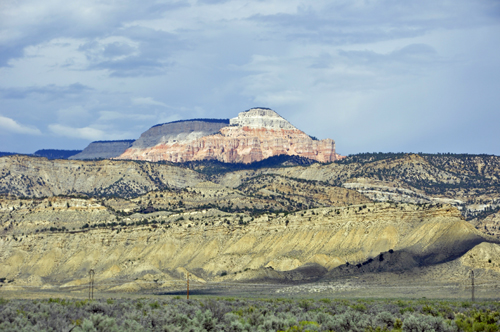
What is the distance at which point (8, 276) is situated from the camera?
140375mm

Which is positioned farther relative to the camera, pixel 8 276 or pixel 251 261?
pixel 8 276

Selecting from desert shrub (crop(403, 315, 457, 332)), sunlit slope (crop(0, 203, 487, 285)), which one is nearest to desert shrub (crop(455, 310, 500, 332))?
desert shrub (crop(403, 315, 457, 332))

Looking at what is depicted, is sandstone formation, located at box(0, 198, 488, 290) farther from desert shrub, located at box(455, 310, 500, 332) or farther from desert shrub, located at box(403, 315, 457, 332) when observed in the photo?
desert shrub, located at box(403, 315, 457, 332)

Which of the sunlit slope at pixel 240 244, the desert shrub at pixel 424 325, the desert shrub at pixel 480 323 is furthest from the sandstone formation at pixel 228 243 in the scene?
the desert shrub at pixel 424 325

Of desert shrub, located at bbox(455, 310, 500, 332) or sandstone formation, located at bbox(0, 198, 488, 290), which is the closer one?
desert shrub, located at bbox(455, 310, 500, 332)

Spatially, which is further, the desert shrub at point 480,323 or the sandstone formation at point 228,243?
the sandstone formation at point 228,243

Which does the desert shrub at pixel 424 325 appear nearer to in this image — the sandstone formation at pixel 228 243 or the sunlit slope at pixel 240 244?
the sandstone formation at pixel 228 243

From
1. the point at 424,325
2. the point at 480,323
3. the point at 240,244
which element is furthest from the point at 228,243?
the point at 424,325

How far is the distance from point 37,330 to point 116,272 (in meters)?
104

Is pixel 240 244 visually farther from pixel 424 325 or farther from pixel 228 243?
pixel 424 325

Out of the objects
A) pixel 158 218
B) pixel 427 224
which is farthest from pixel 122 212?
pixel 427 224

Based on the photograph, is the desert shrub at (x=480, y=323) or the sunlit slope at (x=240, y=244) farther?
the sunlit slope at (x=240, y=244)

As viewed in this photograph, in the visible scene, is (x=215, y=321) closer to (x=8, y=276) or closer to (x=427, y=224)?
(x=427, y=224)

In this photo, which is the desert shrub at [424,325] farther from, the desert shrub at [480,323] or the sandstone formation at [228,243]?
the sandstone formation at [228,243]
